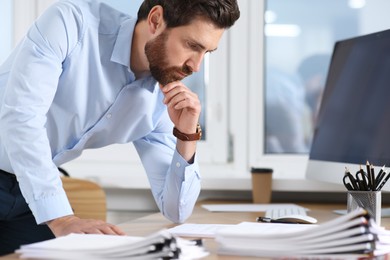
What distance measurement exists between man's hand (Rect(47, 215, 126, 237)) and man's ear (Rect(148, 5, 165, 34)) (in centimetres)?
65

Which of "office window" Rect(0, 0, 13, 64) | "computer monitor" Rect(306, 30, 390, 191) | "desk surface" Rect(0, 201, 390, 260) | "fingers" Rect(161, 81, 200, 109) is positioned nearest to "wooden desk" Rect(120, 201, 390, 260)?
"desk surface" Rect(0, 201, 390, 260)

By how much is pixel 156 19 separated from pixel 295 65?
1.27 meters

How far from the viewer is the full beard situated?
1911 mm

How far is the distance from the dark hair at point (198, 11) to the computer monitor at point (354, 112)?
1.89 ft

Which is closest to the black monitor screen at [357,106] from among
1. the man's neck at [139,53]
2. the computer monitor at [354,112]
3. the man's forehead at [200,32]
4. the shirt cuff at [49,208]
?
the computer monitor at [354,112]

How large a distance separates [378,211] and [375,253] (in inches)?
17.7

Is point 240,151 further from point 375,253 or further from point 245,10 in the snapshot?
point 375,253

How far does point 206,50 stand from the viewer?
190 cm

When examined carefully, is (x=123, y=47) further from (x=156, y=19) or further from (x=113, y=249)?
(x=113, y=249)

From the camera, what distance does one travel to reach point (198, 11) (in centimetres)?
187

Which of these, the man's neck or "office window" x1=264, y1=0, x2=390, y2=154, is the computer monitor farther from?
the man's neck

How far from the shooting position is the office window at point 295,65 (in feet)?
10.0

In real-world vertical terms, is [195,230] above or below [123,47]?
below

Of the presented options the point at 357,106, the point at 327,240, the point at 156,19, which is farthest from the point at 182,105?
the point at 327,240
